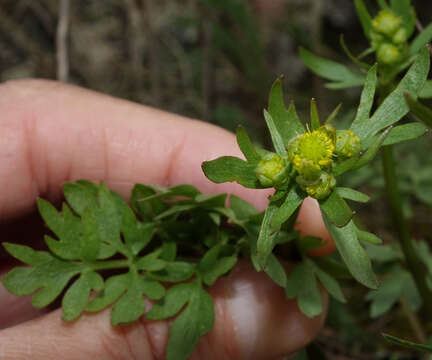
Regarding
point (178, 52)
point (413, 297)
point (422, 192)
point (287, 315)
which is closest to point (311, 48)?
point (422, 192)

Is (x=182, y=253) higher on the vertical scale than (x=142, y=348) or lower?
higher

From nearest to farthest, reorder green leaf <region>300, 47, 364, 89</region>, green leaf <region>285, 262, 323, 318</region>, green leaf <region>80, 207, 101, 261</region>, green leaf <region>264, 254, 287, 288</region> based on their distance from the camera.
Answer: green leaf <region>264, 254, 287, 288</region> < green leaf <region>80, 207, 101, 261</region> < green leaf <region>285, 262, 323, 318</region> < green leaf <region>300, 47, 364, 89</region>

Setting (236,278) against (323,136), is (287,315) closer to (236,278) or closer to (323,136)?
(236,278)

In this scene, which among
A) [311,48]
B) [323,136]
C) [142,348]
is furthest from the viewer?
[311,48]

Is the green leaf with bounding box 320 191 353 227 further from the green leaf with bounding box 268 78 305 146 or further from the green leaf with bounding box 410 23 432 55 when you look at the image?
the green leaf with bounding box 410 23 432 55

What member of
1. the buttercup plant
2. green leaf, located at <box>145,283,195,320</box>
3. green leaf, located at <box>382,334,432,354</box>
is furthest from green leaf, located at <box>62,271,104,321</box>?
green leaf, located at <box>382,334,432,354</box>

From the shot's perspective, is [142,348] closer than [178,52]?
Yes
